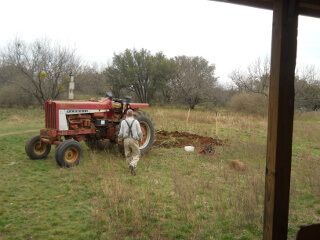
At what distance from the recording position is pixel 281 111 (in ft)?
6.96

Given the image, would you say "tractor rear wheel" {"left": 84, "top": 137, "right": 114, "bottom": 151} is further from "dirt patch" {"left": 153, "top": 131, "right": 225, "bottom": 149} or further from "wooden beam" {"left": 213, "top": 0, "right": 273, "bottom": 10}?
"wooden beam" {"left": 213, "top": 0, "right": 273, "bottom": 10}

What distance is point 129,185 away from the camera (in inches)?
218

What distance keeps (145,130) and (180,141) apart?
2007 millimetres

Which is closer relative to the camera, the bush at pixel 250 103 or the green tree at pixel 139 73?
the bush at pixel 250 103

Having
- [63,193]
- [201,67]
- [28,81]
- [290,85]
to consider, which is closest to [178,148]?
[63,193]

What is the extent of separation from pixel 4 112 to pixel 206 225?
2068cm

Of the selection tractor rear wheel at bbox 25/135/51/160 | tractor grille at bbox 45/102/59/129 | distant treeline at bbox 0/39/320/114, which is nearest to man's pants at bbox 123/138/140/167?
tractor grille at bbox 45/102/59/129

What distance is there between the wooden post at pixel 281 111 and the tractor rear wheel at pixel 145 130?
6.27 metres

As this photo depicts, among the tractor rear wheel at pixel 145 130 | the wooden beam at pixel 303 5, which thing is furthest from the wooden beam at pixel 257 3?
the tractor rear wheel at pixel 145 130

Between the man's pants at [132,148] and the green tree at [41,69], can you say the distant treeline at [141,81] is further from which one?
the man's pants at [132,148]

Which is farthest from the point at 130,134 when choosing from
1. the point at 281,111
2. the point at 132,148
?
the point at 281,111

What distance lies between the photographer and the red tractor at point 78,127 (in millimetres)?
6914

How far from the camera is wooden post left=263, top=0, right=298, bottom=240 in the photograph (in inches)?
82.2

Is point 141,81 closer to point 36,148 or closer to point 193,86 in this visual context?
point 193,86
